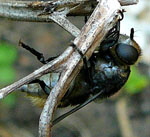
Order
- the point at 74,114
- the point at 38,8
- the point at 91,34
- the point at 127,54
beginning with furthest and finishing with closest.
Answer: the point at 74,114
the point at 127,54
the point at 38,8
the point at 91,34

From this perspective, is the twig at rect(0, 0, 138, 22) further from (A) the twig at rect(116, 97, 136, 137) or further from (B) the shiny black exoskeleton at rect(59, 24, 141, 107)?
(A) the twig at rect(116, 97, 136, 137)

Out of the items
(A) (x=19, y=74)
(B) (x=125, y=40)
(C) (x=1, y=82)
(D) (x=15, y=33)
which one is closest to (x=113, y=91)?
(B) (x=125, y=40)

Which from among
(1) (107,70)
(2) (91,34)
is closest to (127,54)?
(1) (107,70)

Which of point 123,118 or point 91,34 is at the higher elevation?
point 91,34

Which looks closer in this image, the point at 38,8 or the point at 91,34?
the point at 91,34

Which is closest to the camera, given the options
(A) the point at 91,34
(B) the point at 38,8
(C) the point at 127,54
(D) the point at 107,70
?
(A) the point at 91,34

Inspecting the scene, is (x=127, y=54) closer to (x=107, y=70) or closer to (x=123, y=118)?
(x=107, y=70)

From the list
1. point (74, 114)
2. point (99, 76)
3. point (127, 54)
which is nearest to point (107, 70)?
point (99, 76)

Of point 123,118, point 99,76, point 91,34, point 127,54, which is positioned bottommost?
point 123,118

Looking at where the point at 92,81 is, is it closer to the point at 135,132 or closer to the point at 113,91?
the point at 113,91
